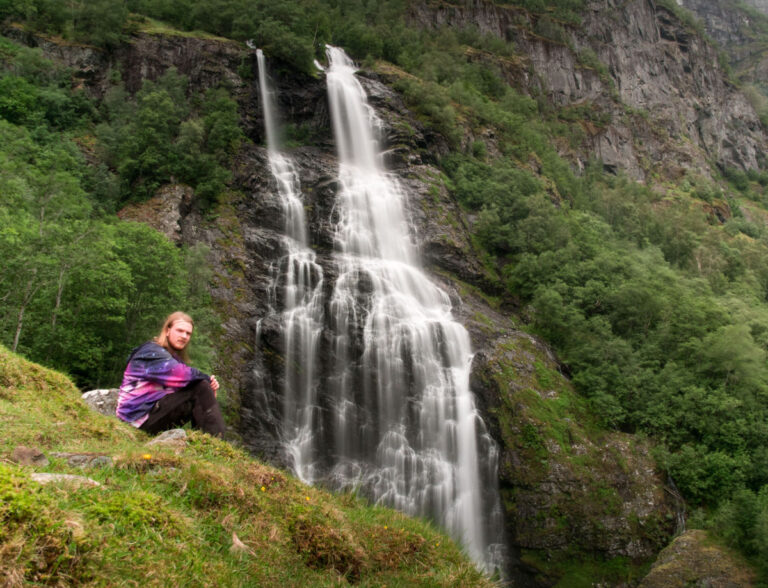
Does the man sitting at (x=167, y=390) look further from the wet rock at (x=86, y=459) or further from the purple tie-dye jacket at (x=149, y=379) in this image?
the wet rock at (x=86, y=459)

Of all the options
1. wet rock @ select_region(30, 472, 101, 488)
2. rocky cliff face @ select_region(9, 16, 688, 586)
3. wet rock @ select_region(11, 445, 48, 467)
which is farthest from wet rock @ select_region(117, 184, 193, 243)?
wet rock @ select_region(30, 472, 101, 488)

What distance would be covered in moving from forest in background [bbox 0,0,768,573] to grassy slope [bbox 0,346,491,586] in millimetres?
9118

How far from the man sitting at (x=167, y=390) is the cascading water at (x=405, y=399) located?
39.2 feet

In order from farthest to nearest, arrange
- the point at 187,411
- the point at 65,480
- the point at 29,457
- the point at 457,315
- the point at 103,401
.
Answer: the point at 457,315
the point at 103,401
the point at 187,411
the point at 29,457
the point at 65,480

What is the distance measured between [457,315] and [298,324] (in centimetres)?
835

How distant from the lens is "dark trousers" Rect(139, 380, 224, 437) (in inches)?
233

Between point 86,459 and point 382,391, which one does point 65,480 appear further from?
point 382,391

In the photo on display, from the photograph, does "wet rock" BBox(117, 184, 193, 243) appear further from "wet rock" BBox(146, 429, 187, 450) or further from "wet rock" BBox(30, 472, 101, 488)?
"wet rock" BBox(30, 472, 101, 488)

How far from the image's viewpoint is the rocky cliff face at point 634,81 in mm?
67875

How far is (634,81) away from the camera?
3130 inches

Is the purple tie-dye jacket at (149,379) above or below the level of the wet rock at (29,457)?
below

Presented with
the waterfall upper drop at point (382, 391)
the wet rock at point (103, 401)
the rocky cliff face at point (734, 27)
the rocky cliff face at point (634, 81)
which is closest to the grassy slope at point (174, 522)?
the wet rock at point (103, 401)

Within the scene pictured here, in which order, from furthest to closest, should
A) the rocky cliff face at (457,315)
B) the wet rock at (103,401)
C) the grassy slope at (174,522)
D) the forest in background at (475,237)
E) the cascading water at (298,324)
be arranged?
the cascading water at (298,324)
the rocky cliff face at (457,315)
the forest in background at (475,237)
the wet rock at (103,401)
the grassy slope at (174,522)

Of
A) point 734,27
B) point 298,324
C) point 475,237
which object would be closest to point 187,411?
point 298,324
